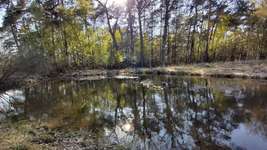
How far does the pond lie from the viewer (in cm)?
890

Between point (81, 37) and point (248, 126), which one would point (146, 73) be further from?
point (248, 126)

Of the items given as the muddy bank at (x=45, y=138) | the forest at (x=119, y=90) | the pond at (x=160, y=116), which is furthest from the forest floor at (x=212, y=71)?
the muddy bank at (x=45, y=138)

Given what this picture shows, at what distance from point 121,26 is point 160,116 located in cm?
4063

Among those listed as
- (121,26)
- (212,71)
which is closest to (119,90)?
(212,71)

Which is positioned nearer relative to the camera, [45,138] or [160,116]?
[45,138]

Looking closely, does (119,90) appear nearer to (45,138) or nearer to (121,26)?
(45,138)

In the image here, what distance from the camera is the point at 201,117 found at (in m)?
11.7

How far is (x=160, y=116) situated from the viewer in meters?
12.4

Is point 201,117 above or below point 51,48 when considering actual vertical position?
A: below

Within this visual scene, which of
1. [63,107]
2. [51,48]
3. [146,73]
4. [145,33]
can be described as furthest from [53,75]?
[145,33]

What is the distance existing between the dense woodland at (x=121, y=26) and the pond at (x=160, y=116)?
49.6 feet

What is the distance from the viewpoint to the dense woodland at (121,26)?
116 feet

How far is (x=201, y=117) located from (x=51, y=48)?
2981 centimetres

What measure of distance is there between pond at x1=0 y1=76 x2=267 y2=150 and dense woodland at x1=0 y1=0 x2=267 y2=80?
1513cm
